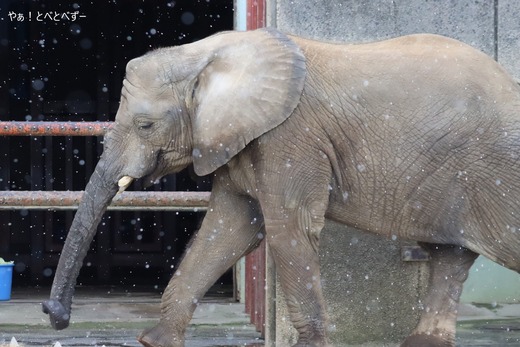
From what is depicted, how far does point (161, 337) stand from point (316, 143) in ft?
4.21

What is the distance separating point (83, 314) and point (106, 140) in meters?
2.87

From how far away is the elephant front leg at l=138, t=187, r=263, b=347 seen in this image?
661 centimetres

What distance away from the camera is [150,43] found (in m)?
13.4

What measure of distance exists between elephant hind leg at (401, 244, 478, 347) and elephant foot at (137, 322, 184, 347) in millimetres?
1255

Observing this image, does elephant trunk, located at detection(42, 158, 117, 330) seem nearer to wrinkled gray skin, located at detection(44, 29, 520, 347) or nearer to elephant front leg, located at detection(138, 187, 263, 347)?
wrinkled gray skin, located at detection(44, 29, 520, 347)

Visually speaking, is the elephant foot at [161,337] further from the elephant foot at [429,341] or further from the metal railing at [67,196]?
the elephant foot at [429,341]

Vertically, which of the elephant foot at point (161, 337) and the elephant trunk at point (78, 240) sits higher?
the elephant trunk at point (78, 240)

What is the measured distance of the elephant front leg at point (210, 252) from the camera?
260 inches

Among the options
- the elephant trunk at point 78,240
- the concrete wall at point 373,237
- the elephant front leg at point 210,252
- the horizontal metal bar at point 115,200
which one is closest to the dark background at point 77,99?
the horizontal metal bar at point 115,200

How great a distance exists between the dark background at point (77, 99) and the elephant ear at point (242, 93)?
22.3 ft

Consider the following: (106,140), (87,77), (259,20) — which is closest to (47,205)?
(106,140)

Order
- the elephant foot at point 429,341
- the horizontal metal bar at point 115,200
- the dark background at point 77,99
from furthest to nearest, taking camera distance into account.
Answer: the dark background at point 77,99 < the horizontal metal bar at point 115,200 < the elephant foot at point 429,341

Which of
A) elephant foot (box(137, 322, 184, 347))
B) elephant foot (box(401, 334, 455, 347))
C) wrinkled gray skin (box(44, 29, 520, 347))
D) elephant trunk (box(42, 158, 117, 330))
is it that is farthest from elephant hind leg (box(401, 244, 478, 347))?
elephant trunk (box(42, 158, 117, 330))

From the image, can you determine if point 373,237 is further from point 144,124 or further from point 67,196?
point 67,196
